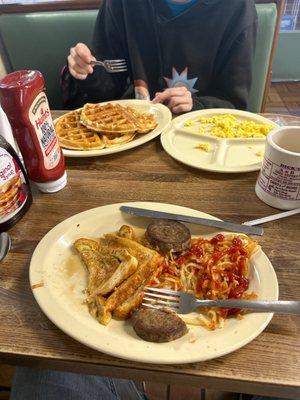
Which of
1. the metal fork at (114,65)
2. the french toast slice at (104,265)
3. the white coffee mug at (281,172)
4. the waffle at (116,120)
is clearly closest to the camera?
the french toast slice at (104,265)

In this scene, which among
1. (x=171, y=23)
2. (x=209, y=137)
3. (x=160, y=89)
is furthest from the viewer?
(x=160, y=89)

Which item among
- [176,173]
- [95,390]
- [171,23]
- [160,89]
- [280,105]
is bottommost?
[280,105]

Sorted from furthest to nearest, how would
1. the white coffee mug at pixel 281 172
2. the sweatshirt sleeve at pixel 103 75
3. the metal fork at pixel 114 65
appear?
the sweatshirt sleeve at pixel 103 75, the metal fork at pixel 114 65, the white coffee mug at pixel 281 172

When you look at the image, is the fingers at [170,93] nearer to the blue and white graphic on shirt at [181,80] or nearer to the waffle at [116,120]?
the waffle at [116,120]

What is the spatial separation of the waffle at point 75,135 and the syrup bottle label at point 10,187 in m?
0.29

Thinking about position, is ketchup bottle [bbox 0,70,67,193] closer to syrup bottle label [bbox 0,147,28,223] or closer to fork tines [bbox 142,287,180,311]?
syrup bottle label [bbox 0,147,28,223]

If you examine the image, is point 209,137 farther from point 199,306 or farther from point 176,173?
point 199,306

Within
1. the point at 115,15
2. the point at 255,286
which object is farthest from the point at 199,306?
the point at 115,15

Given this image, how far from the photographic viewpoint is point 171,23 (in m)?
1.54

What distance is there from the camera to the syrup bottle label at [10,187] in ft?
2.47

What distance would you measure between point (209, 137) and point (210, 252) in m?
0.51

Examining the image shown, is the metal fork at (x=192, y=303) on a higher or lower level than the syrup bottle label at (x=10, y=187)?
lower

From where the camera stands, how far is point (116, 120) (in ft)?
3.89

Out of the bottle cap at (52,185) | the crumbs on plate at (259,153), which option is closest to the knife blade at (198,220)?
the bottle cap at (52,185)
